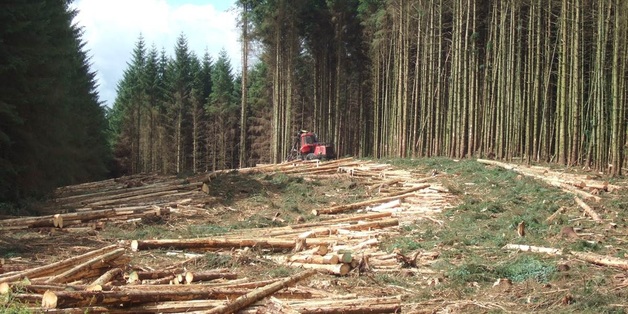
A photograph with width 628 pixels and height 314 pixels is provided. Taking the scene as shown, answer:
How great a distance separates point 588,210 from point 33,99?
15.6m

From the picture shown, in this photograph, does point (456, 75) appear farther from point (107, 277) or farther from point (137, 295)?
point (137, 295)

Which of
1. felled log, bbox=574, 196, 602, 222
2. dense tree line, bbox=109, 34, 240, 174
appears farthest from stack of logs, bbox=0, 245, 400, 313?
dense tree line, bbox=109, 34, 240, 174

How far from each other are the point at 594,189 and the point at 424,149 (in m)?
17.2

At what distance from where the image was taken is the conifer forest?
57.2 ft

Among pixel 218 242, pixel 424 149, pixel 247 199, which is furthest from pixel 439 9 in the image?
pixel 218 242

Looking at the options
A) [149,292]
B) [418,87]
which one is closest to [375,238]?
[149,292]

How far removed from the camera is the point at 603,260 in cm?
775

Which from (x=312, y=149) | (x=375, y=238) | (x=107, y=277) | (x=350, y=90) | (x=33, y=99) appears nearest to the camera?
(x=107, y=277)

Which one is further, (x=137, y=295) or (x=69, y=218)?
(x=69, y=218)

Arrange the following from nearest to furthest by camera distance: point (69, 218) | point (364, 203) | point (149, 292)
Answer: point (149, 292) < point (69, 218) < point (364, 203)

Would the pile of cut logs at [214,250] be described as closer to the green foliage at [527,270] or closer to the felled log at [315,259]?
the felled log at [315,259]

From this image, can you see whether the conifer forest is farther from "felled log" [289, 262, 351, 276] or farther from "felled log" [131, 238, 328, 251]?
"felled log" [289, 262, 351, 276]

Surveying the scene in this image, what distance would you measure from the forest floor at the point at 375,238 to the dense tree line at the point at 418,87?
3.89 m

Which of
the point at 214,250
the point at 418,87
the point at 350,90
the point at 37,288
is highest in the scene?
the point at 350,90
